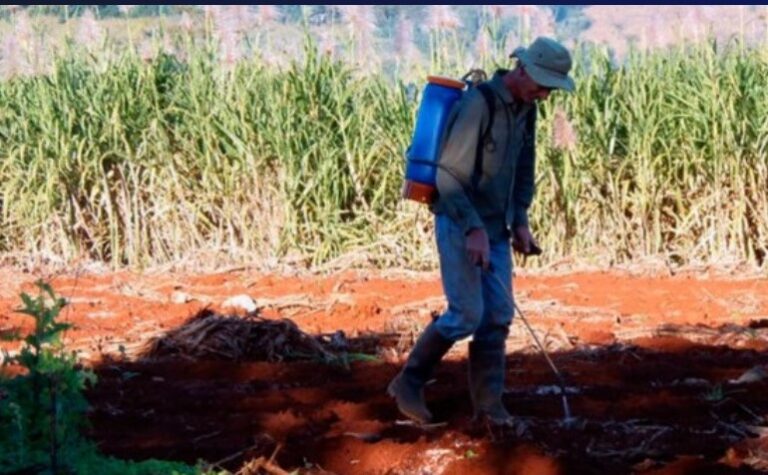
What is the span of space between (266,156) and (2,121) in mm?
2576

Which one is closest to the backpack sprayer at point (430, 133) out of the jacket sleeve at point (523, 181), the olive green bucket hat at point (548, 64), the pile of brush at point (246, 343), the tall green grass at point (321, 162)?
the olive green bucket hat at point (548, 64)

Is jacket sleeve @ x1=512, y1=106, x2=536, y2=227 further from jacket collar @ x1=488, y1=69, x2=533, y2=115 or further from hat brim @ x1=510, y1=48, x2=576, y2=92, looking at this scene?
hat brim @ x1=510, y1=48, x2=576, y2=92

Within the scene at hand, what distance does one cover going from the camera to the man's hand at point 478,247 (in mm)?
6188

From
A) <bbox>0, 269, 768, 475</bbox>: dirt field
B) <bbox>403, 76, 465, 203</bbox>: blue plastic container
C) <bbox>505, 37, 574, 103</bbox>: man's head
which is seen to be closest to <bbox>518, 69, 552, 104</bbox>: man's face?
<bbox>505, 37, 574, 103</bbox>: man's head

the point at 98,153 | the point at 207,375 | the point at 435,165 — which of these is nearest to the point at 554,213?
the point at 98,153

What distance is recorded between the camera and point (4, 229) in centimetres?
1450

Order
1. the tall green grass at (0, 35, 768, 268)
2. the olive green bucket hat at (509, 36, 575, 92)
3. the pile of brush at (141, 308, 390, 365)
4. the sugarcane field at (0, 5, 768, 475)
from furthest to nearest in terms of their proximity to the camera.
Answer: the tall green grass at (0, 35, 768, 268)
the pile of brush at (141, 308, 390, 365)
the sugarcane field at (0, 5, 768, 475)
the olive green bucket hat at (509, 36, 575, 92)

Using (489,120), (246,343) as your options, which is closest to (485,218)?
(489,120)

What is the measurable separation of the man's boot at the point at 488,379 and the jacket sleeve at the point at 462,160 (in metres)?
0.58

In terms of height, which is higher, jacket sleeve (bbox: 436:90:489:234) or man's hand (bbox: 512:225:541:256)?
jacket sleeve (bbox: 436:90:489:234)

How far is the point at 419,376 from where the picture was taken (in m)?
6.68

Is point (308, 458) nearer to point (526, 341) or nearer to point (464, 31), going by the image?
point (526, 341)

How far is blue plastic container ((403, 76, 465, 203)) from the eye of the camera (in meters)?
6.25

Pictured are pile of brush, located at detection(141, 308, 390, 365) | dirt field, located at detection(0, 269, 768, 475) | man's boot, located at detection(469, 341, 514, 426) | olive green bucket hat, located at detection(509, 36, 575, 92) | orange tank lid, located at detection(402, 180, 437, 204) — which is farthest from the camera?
pile of brush, located at detection(141, 308, 390, 365)
